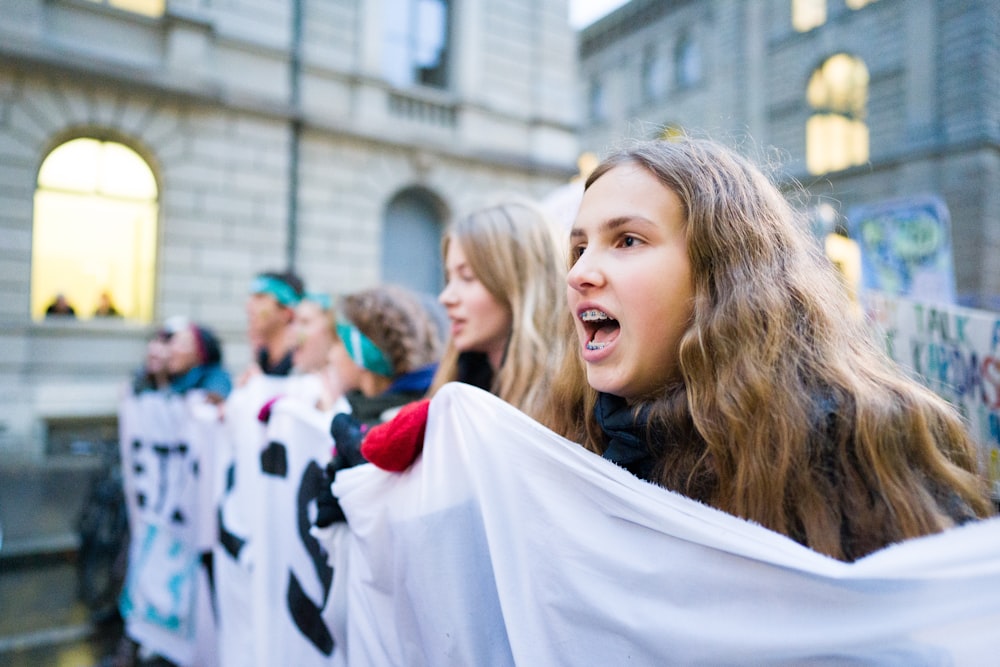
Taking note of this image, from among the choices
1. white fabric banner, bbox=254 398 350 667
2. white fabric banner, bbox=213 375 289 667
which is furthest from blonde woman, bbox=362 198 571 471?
white fabric banner, bbox=213 375 289 667

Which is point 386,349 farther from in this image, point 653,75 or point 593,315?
point 653,75

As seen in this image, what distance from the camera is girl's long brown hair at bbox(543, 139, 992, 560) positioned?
948 millimetres

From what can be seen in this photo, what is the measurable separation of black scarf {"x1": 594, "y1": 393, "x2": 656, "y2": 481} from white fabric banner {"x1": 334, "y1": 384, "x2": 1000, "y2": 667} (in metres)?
0.07

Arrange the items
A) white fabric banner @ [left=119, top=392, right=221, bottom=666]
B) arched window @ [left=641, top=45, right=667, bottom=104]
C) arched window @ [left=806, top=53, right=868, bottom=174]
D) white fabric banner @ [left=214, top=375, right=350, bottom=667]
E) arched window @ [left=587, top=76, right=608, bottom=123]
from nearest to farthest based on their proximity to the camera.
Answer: white fabric banner @ [left=214, top=375, right=350, bottom=667]
white fabric banner @ [left=119, top=392, right=221, bottom=666]
arched window @ [left=806, top=53, right=868, bottom=174]
arched window @ [left=641, top=45, right=667, bottom=104]
arched window @ [left=587, top=76, right=608, bottom=123]

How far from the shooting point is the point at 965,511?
95cm

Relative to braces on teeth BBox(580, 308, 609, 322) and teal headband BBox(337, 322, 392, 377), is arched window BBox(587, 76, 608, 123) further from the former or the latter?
braces on teeth BBox(580, 308, 609, 322)

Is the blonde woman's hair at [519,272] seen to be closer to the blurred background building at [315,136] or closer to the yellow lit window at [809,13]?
the blurred background building at [315,136]

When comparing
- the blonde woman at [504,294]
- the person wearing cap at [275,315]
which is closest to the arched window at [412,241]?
the person wearing cap at [275,315]

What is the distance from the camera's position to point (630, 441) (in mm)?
1188

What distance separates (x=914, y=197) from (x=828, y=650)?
3837 millimetres

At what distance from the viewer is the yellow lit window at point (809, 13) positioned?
3893 millimetres

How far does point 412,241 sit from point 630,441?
1149cm

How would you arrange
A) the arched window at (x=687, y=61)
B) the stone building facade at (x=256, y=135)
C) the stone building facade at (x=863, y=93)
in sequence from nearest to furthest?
the stone building facade at (x=863, y=93) → the arched window at (x=687, y=61) → the stone building facade at (x=256, y=135)

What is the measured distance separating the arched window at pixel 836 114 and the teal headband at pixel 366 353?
134 inches
